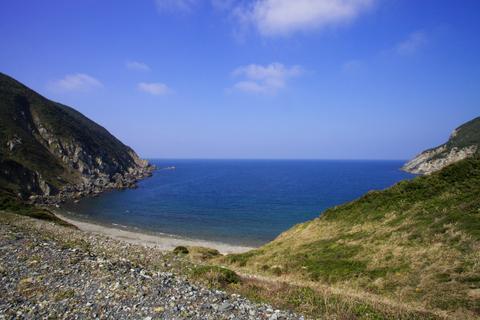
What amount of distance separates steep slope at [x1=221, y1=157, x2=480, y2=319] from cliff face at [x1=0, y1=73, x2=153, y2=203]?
9019cm

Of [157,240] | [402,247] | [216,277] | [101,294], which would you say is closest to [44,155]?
[157,240]

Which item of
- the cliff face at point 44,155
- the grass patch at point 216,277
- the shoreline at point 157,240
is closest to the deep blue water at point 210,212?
the shoreline at point 157,240

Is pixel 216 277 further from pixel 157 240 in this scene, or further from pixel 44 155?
pixel 44 155

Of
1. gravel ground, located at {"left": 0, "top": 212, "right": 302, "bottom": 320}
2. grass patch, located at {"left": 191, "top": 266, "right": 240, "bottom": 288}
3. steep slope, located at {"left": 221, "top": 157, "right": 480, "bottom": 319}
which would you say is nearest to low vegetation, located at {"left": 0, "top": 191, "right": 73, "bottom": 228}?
steep slope, located at {"left": 221, "top": 157, "right": 480, "bottom": 319}

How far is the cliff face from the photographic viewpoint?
101062 millimetres

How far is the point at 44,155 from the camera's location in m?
122

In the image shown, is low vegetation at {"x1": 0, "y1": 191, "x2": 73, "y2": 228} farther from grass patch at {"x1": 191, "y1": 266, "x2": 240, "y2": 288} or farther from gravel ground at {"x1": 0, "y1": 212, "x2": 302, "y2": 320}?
grass patch at {"x1": 191, "y1": 266, "x2": 240, "y2": 288}

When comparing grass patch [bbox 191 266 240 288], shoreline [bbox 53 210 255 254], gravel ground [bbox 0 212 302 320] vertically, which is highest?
gravel ground [bbox 0 212 302 320]

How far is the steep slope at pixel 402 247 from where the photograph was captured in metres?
17.3

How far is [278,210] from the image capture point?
90.9 m

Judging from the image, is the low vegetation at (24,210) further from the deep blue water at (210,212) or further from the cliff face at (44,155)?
the cliff face at (44,155)

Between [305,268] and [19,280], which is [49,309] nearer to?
[19,280]

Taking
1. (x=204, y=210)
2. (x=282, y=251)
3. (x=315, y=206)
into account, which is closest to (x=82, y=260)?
(x=282, y=251)

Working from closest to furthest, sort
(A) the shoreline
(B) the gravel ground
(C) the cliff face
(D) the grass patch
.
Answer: (B) the gravel ground, (D) the grass patch, (A) the shoreline, (C) the cliff face
